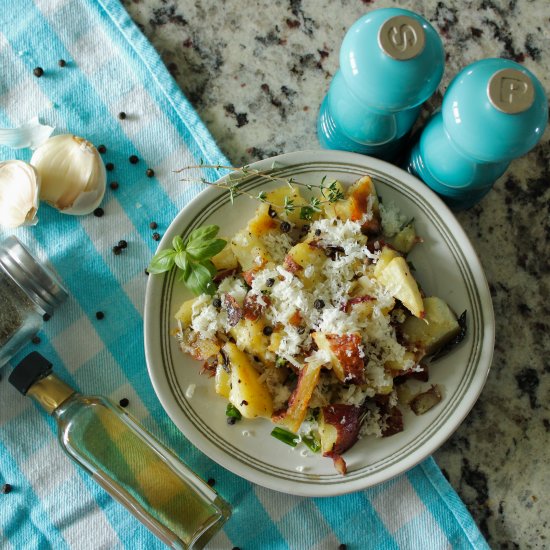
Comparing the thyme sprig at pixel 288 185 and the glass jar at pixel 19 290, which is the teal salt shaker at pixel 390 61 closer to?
the thyme sprig at pixel 288 185

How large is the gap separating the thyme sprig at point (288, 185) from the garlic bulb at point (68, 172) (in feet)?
0.90

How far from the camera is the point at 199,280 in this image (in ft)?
4.82

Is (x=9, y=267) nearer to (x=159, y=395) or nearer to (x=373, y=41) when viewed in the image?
(x=159, y=395)

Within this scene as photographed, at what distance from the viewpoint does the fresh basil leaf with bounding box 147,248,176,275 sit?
1.50 metres

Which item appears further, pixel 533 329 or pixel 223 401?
pixel 533 329

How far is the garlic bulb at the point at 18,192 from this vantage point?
5.35 feet

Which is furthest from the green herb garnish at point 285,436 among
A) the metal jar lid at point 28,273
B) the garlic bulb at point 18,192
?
the garlic bulb at point 18,192

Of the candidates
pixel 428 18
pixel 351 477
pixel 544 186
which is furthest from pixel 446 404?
pixel 428 18

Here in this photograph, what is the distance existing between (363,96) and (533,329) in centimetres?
80

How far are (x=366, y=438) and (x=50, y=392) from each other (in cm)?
77

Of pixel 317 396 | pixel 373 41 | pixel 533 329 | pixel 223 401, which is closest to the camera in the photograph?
pixel 373 41

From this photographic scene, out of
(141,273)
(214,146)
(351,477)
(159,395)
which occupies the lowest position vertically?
(351,477)

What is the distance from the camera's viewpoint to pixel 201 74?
5.83 feet

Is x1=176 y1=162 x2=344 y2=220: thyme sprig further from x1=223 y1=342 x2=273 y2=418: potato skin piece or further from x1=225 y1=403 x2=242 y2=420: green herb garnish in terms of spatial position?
x1=225 y1=403 x2=242 y2=420: green herb garnish
